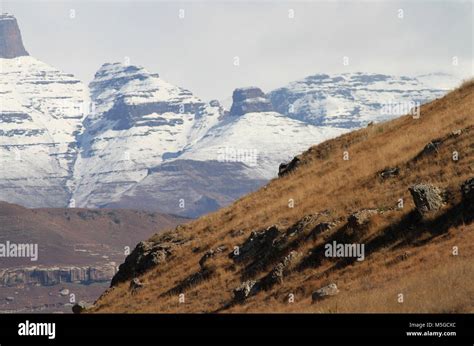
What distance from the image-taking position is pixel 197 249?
5066cm

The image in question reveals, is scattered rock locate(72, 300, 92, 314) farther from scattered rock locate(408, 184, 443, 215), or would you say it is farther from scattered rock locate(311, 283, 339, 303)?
scattered rock locate(408, 184, 443, 215)

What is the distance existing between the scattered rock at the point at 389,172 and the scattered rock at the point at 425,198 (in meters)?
6.99

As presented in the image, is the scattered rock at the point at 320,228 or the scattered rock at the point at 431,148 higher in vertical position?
the scattered rock at the point at 431,148

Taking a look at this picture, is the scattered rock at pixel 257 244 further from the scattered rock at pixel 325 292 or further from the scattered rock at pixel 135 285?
the scattered rock at pixel 325 292

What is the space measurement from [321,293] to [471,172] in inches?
418

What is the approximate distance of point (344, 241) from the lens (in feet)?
129

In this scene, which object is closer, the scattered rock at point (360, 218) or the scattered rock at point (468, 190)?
the scattered rock at point (468, 190)

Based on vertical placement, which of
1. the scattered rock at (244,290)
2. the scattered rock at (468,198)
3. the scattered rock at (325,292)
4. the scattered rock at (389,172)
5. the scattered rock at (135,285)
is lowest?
the scattered rock at (325,292)

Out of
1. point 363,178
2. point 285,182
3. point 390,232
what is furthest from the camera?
point 285,182

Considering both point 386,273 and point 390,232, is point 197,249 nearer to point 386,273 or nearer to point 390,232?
point 390,232

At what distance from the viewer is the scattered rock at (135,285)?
49.7m

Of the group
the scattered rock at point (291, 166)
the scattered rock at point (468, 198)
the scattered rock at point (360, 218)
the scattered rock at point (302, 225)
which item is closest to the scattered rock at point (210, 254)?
the scattered rock at point (302, 225)

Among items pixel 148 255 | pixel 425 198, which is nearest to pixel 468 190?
pixel 425 198
